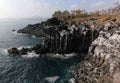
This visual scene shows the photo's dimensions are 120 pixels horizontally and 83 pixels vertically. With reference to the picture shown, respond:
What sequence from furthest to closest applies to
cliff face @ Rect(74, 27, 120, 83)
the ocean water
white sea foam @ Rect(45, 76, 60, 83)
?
1. the ocean water
2. white sea foam @ Rect(45, 76, 60, 83)
3. cliff face @ Rect(74, 27, 120, 83)

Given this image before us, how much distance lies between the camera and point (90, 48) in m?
71.1

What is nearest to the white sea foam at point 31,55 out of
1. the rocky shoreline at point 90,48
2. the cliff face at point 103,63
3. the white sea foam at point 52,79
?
the rocky shoreline at point 90,48

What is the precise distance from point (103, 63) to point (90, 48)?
1416 centimetres

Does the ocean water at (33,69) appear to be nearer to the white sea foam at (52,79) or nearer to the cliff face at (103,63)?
the white sea foam at (52,79)

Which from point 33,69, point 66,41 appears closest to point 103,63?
point 33,69

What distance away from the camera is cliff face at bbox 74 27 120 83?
50469 millimetres

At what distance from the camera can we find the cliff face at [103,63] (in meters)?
50.5

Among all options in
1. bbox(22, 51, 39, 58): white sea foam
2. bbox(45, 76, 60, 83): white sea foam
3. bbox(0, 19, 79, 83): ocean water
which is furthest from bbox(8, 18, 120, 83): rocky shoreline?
bbox(45, 76, 60, 83): white sea foam

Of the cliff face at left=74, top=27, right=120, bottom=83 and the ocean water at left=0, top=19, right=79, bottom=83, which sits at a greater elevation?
the cliff face at left=74, top=27, right=120, bottom=83

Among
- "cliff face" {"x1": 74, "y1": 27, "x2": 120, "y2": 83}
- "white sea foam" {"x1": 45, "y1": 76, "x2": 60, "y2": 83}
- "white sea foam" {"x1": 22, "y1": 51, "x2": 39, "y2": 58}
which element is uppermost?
"cliff face" {"x1": 74, "y1": 27, "x2": 120, "y2": 83}

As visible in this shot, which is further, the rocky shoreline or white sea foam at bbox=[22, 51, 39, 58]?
white sea foam at bbox=[22, 51, 39, 58]

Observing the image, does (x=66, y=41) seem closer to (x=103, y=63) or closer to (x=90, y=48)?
(x=90, y=48)

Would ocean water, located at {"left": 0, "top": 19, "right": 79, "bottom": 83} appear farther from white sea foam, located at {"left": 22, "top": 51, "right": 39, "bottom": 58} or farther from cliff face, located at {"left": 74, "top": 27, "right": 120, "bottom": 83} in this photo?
cliff face, located at {"left": 74, "top": 27, "right": 120, "bottom": 83}

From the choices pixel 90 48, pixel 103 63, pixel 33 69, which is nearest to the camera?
pixel 103 63
